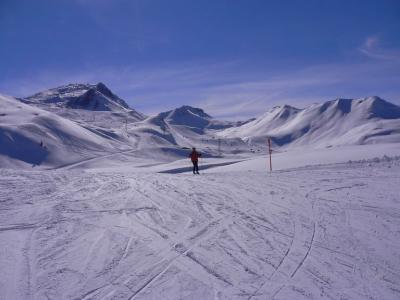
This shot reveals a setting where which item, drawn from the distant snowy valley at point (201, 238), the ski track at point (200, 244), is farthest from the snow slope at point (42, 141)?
the ski track at point (200, 244)

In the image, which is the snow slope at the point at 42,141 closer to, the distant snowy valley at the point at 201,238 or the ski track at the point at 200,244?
the distant snowy valley at the point at 201,238

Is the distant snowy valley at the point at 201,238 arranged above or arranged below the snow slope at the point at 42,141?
below

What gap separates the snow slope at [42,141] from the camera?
205 feet

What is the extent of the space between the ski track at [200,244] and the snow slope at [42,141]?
51.0 meters

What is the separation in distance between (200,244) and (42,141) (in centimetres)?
6958

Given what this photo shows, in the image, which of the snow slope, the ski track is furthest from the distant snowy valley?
the snow slope

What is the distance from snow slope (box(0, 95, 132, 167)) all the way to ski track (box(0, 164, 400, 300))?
167 ft

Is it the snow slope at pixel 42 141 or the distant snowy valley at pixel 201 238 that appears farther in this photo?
the snow slope at pixel 42 141

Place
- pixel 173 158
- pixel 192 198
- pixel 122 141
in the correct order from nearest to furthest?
pixel 192 198, pixel 173 158, pixel 122 141

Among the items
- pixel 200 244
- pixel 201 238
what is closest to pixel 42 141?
pixel 201 238

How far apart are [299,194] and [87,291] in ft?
29.8

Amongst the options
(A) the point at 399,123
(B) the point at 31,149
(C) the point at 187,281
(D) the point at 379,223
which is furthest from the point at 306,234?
(A) the point at 399,123

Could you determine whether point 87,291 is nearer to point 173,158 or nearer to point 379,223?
point 379,223

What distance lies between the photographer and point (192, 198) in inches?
487
